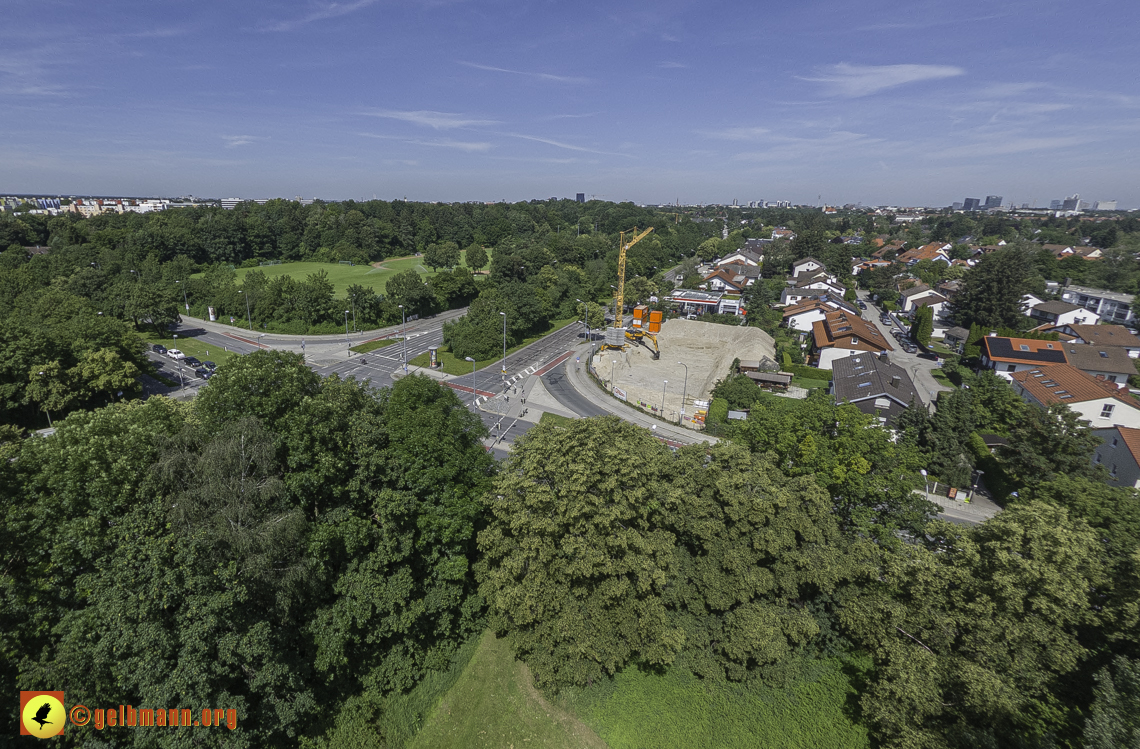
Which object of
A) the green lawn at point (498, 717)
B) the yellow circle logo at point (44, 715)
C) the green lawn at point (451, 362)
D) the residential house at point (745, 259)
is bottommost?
the green lawn at point (498, 717)

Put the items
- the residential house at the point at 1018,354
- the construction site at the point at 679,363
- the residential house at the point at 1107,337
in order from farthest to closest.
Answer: the residential house at the point at 1107,337
the residential house at the point at 1018,354
the construction site at the point at 679,363

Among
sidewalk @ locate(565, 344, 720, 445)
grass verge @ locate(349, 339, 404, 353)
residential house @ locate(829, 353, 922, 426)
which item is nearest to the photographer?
sidewalk @ locate(565, 344, 720, 445)

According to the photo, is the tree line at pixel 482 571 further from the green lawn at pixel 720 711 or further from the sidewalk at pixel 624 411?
the sidewalk at pixel 624 411

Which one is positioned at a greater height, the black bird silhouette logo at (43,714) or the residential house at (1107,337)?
the black bird silhouette logo at (43,714)

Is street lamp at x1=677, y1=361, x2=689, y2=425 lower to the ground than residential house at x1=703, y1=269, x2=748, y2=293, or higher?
lower

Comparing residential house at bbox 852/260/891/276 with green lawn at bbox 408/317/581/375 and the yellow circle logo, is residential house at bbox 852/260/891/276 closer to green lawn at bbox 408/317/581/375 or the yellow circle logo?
green lawn at bbox 408/317/581/375

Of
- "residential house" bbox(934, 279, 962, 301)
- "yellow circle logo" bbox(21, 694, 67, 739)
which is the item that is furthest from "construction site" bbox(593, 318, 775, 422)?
"residential house" bbox(934, 279, 962, 301)

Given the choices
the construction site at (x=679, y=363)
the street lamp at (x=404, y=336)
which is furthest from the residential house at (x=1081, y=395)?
the street lamp at (x=404, y=336)
